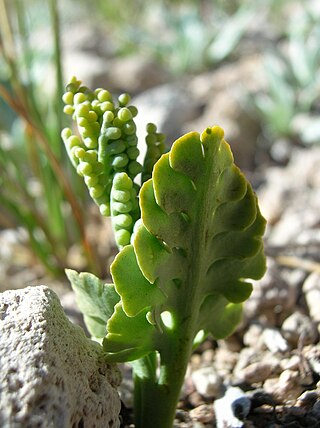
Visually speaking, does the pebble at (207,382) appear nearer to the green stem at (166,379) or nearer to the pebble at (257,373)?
the pebble at (257,373)

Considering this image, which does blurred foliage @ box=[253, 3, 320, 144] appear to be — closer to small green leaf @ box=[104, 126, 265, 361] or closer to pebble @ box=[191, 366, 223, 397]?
pebble @ box=[191, 366, 223, 397]

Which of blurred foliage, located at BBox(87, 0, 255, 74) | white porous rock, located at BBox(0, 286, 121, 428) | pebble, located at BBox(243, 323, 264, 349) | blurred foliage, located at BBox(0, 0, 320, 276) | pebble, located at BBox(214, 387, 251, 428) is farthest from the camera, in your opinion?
blurred foliage, located at BBox(87, 0, 255, 74)

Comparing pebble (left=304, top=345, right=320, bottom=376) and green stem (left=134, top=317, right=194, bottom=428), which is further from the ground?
green stem (left=134, top=317, right=194, bottom=428)

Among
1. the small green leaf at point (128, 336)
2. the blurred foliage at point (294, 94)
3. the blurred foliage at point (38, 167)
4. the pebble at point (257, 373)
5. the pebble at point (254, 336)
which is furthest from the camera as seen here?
the blurred foliage at point (294, 94)

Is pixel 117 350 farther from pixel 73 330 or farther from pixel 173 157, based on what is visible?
pixel 173 157

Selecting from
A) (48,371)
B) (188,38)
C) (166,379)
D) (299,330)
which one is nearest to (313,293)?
(299,330)

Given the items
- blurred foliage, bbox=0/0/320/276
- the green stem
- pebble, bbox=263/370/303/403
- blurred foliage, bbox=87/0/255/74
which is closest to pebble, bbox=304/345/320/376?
pebble, bbox=263/370/303/403

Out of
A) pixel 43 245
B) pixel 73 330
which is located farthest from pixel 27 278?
pixel 73 330

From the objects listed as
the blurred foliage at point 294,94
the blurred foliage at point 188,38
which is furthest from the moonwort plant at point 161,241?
the blurred foliage at point 188,38

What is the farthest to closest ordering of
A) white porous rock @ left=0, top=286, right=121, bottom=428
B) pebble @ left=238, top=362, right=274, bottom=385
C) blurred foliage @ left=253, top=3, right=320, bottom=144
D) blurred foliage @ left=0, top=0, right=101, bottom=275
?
blurred foliage @ left=253, top=3, right=320, bottom=144 < blurred foliage @ left=0, top=0, right=101, bottom=275 < pebble @ left=238, top=362, right=274, bottom=385 < white porous rock @ left=0, top=286, right=121, bottom=428
